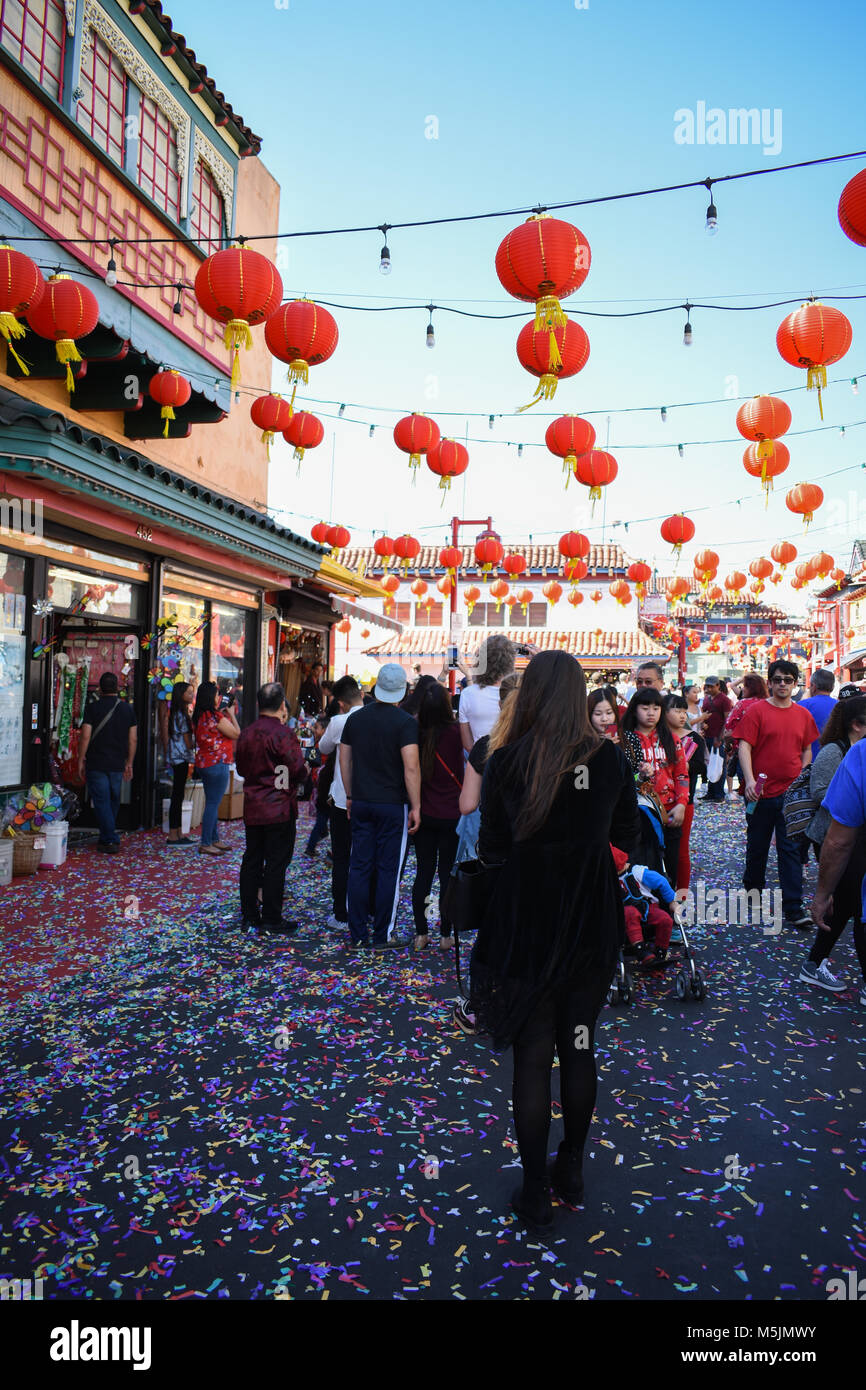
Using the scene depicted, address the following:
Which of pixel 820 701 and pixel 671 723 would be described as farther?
pixel 820 701

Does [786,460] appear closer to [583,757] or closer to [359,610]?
[583,757]

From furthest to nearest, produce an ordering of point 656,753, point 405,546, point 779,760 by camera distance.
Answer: point 405,546 → point 779,760 → point 656,753

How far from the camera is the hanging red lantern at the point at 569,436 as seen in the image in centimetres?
845

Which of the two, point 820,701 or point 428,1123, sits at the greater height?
point 820,701

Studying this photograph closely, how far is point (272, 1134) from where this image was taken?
3250 millimetres

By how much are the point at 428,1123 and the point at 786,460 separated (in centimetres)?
796

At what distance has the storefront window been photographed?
26.0 feet

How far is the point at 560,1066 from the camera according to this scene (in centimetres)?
270

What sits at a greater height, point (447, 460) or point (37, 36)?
point (37, 36)

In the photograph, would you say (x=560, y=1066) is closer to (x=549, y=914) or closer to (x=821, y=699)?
(x=549, y=914)

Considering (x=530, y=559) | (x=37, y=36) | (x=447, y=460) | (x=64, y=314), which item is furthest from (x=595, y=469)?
(x=530, y=559)

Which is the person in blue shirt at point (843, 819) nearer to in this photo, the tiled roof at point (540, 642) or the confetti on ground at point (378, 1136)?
the confetti on ground at point (378, 1136)

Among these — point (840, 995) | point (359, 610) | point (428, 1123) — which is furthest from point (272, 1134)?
point (359, 610)

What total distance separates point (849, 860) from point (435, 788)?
9.09 feet
